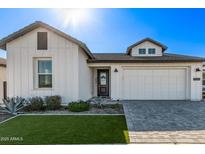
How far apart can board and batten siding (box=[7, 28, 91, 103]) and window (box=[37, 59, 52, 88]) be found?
0.28 metres

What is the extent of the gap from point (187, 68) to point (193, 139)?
8533 millimetres

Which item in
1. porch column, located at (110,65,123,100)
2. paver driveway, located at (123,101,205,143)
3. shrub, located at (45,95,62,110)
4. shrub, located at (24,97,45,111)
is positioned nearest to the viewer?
paver driveway, located at (123,101,205,143)

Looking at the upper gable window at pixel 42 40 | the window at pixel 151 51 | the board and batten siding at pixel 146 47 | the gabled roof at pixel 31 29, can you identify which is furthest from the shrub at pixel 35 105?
the window at pixel 151 51

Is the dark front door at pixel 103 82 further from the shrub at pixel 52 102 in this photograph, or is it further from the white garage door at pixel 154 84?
the shrub at pixel 52 102

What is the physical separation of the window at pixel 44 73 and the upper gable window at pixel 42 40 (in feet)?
2.41

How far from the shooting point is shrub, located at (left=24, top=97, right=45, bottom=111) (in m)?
8.96

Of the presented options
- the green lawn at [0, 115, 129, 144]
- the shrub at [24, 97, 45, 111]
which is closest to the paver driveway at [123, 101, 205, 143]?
the green lawn at [0, 115, 129, 144]

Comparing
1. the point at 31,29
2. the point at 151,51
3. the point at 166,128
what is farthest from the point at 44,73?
the point at 151,51

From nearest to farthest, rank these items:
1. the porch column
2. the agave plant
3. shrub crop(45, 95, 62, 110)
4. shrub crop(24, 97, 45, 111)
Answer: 1. the agave plant
2. shrub crop(24, 97, 45, 111)
3. shrub crop(45, 95, 62, 110)
4. the porch column

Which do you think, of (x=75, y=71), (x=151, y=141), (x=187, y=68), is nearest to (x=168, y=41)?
(x=187, y=68)

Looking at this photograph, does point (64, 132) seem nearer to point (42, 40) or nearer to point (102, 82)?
point (42, 40)

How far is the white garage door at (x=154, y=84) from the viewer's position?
12.2m

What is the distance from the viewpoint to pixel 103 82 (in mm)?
14102

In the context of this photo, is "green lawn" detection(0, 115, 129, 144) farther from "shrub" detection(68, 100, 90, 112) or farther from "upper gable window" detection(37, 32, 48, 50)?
"upper gable window" detection(37, 32, 48, 50)
